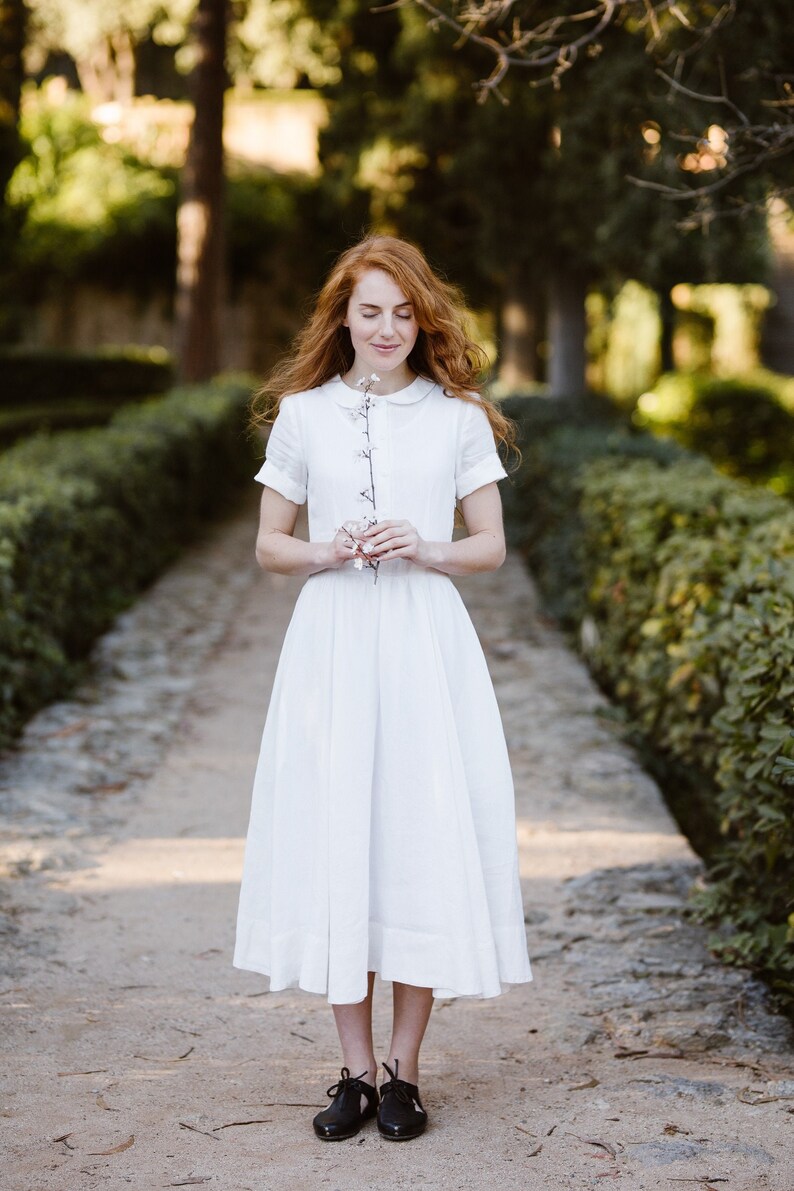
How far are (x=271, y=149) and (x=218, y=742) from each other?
2353 cm

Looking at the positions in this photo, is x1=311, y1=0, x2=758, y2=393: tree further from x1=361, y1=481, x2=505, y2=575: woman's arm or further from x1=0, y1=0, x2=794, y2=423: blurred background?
x1=361, y1=481, x2=505, y2=575: woman's arm

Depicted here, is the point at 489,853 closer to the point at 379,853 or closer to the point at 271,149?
the point at 379,853

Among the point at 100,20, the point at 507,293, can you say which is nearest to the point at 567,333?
the point at 507,293

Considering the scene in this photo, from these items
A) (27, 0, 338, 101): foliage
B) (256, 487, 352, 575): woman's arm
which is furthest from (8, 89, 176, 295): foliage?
(256, 487, 352, 575): woman's arm

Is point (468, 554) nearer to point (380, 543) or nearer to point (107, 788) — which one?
point (380, 543)

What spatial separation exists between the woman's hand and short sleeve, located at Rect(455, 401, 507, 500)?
0.91 feet

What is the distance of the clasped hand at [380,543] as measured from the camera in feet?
9.18

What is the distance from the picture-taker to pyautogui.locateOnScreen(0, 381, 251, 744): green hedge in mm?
6016

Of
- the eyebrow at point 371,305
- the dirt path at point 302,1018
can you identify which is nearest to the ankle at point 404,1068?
the dirt path at point 302,1018

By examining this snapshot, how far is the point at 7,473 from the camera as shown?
23.6 feet

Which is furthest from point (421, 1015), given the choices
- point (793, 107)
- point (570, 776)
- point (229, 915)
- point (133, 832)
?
point (793, 107)

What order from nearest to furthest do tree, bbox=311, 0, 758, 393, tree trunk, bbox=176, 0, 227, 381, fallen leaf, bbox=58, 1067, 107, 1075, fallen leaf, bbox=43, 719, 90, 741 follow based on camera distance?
fallen leaf, bbox=58, 1067, 107, 1075 → fallen leaf, bbox=43, 719, 90, 741 → tree, bbox=311, 0, 758, 393 → tree trunk, bbox=176, 0, 227, 381

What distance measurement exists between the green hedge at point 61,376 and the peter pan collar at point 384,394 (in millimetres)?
21431

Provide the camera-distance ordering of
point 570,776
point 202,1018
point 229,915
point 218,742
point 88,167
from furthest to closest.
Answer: point 88,167 → point 218,742 → point 570,776 → point 229,915 → point 202,1018
